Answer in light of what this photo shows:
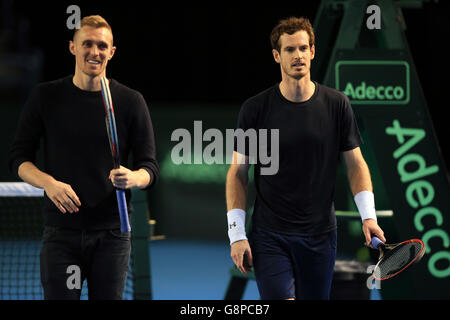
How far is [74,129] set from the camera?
3463 millimetres

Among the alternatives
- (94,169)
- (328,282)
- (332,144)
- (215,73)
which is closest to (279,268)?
(328,282)

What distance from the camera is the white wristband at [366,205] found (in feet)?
12.2

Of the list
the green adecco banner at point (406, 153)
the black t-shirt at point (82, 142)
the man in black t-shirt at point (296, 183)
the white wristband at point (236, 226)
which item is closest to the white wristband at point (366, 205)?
the man in black t-shirt at point (296, 183)

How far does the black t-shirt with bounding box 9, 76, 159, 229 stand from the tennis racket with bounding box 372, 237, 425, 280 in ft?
3.83

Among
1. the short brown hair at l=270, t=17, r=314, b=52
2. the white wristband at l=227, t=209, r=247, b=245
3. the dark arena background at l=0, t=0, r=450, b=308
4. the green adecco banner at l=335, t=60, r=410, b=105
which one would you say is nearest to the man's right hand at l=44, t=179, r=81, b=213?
the white wristband at l=227, t=209, r=247, b=245

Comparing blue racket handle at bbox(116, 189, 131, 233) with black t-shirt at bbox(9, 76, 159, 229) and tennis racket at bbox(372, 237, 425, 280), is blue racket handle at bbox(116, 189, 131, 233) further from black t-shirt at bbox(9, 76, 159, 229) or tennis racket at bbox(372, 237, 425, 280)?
tennis racket at bbox(372, 237, 425, 280)

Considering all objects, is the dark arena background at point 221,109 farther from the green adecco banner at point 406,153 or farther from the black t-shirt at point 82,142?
the black t-shirt at point 82,142

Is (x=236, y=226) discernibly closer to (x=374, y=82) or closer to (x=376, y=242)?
(x=376, y=242)

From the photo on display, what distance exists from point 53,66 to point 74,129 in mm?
12876

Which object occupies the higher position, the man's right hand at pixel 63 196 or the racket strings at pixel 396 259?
the man's right hand at pixel 63 196

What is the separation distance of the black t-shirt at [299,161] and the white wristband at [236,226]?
0.09m

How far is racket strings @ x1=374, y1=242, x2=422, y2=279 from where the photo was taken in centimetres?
350
